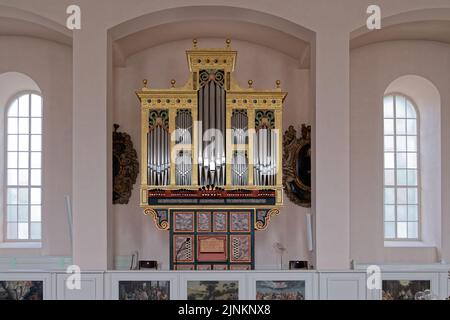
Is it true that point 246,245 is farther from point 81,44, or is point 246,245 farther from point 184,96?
point 81,44

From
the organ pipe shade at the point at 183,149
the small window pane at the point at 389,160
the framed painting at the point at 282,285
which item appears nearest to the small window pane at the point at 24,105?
the organ pipe shade at the point at 183,149

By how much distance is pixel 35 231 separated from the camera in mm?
11211

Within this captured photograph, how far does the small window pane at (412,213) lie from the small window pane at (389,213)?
33cm

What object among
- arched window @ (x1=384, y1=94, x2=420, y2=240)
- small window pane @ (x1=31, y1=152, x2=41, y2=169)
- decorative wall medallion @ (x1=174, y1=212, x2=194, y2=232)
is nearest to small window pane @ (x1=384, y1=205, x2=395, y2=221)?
arched window @ (x1=384, y1=94, x2=420, y2=240)

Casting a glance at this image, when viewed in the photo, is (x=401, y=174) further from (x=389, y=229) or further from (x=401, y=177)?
(x=389, y=229)

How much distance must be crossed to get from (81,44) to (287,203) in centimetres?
503

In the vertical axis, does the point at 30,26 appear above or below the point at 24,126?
above

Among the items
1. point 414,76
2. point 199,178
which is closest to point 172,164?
point 199,178

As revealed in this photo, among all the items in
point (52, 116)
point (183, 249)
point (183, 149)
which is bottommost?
point (183, 249)

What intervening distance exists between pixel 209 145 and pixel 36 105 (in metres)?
4.33

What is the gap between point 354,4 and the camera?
26.3 feet

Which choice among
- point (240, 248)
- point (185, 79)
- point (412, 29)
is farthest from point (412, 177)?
point (185, 79)

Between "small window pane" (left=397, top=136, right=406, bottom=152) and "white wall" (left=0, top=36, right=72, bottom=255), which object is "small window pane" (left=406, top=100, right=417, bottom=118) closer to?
"small window pane" (left=397, top=136, right=406, bottom=152)

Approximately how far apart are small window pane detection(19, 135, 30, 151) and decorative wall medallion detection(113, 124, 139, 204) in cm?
195
